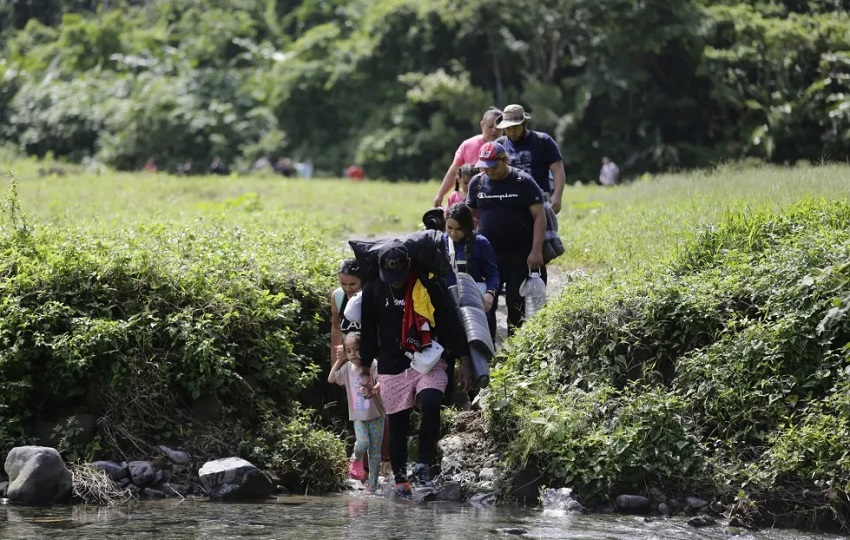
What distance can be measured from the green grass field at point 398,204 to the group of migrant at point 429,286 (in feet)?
8.76

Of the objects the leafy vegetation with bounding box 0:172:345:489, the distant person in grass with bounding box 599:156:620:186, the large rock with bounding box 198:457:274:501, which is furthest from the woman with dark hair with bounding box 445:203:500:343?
the distant person in grass with bounding box 599:156:620:186

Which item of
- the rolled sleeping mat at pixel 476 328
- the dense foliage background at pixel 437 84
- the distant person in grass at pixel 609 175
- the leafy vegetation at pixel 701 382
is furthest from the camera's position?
the dense foliage background at pixel 437 84

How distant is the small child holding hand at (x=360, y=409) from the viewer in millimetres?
9164

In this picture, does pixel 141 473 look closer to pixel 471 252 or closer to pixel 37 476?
pixel 37 476

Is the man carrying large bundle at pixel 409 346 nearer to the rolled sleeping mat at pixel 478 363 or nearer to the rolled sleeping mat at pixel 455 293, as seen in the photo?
the rolled sleeping mat at pixel 478 363

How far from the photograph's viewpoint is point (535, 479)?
884 cm

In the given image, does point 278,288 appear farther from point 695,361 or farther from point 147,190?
point 147,190

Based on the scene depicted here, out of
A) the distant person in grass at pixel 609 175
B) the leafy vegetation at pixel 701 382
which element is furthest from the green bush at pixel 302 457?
the distant person in grass at pixel 609 175

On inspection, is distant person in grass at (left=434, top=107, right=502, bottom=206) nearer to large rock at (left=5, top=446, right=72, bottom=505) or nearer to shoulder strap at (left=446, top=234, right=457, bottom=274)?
shoulder strap at (left=446, top=234, right=457, bottom=274)

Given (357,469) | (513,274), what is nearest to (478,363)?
(357,469)

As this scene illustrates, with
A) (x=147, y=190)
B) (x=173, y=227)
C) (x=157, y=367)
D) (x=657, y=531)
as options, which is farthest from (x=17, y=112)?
(x=657, y=531)

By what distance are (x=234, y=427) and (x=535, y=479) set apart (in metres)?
2.46

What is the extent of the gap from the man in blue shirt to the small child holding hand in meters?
2.63

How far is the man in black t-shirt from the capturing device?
10.1 metres
